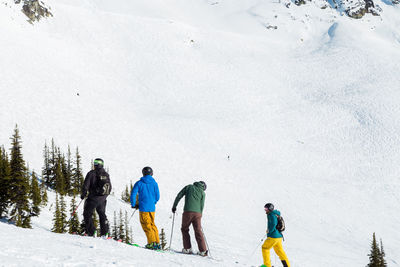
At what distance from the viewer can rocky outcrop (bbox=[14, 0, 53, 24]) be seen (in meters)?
122

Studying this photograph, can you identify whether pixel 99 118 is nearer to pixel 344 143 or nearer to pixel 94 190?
pixel 344 143

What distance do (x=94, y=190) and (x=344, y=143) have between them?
226ft

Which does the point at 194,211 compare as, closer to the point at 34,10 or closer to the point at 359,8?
the point at 34,10

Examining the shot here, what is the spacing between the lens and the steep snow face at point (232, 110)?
39.1 metres

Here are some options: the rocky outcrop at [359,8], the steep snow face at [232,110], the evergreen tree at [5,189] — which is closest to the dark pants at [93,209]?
the steep snow face at [232,110]

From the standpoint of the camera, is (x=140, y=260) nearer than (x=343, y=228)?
Yes

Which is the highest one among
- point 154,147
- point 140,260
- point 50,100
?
point 50,100

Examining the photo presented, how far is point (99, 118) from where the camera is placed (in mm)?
67812

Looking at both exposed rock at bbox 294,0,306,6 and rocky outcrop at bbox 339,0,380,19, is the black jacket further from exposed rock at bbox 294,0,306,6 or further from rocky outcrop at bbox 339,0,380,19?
exposed rock at bbox 294,0,306,6

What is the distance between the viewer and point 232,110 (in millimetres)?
89062

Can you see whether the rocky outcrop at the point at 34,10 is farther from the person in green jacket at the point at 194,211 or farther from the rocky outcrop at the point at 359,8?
the rocky outcrop at the point at 359,8

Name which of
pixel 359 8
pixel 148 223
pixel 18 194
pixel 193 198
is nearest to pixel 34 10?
pixel 18 194

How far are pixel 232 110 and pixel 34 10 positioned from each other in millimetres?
78428

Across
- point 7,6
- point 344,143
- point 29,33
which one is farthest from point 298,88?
point 7,6
